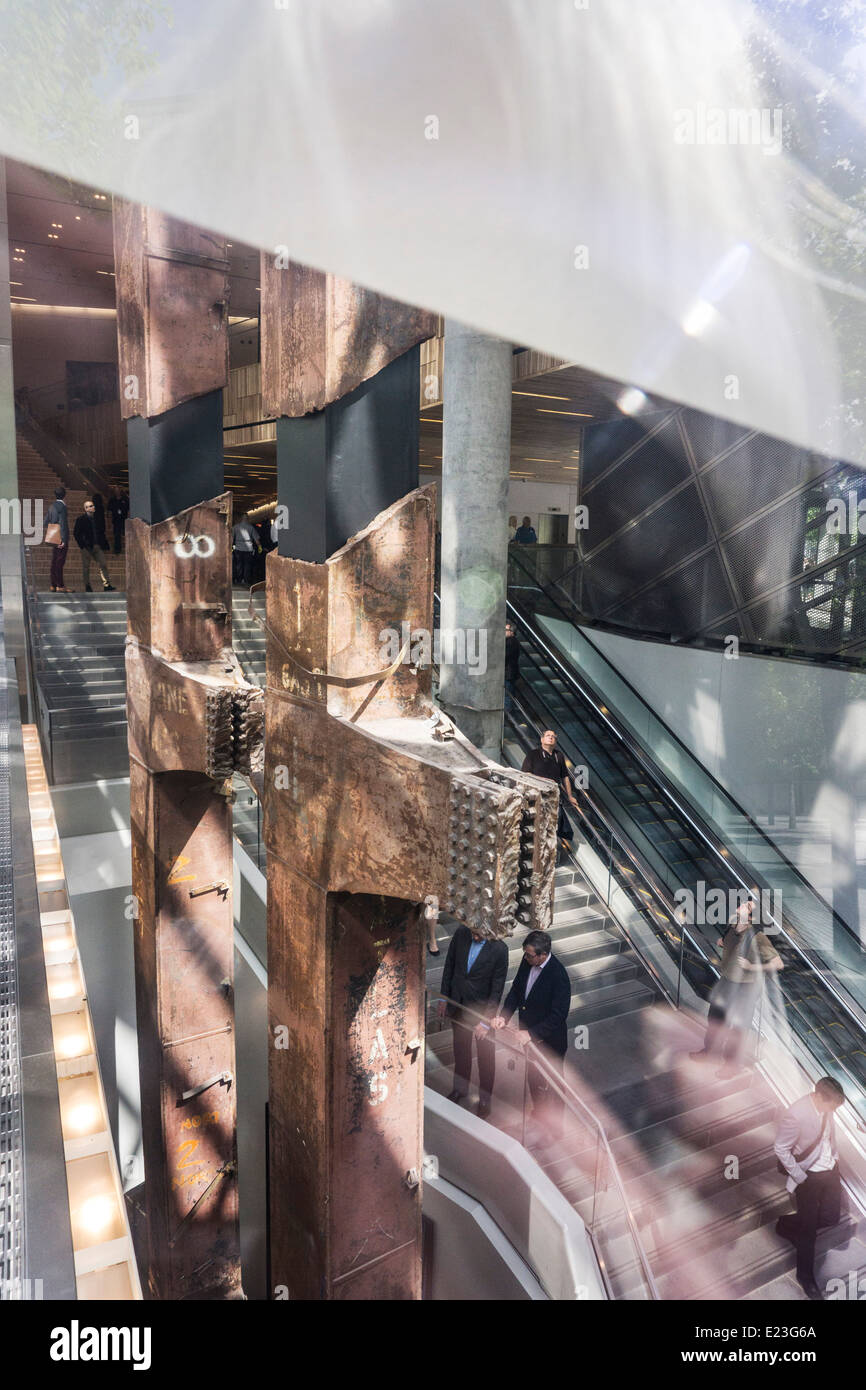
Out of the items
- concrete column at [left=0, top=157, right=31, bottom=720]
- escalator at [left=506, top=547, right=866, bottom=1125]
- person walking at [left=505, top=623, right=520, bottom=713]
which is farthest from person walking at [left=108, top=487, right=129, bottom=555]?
person walking at [left=505, top=623, right=520, bottom=713]

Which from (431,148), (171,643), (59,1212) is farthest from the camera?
(431,148)

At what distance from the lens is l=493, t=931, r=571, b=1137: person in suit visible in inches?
224

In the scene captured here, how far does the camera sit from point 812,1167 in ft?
17.1

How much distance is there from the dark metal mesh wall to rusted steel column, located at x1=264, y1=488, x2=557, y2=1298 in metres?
8.29

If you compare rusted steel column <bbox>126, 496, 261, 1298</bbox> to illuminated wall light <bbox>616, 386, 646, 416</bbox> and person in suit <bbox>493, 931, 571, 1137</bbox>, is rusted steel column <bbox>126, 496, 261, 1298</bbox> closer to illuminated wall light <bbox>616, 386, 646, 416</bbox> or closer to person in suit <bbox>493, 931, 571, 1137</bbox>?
person in suit <bbox>493, 931, 571, 1137</bbox>

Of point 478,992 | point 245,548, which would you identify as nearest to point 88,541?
point 245,548

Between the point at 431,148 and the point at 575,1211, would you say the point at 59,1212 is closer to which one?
the point at 575,1211

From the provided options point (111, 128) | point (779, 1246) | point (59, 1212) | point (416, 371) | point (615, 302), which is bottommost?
point (779, 1246)

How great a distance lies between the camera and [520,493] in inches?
1021

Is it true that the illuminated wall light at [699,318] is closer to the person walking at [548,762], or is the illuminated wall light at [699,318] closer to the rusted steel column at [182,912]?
the person walking at [548,762]

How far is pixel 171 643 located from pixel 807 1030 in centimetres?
583

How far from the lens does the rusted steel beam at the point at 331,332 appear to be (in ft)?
9.27

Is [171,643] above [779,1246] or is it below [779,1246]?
above

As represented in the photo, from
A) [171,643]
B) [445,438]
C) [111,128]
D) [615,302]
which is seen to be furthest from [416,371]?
[615,302]
